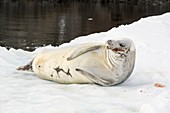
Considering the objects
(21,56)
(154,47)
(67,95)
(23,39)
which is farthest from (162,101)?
(23,39)

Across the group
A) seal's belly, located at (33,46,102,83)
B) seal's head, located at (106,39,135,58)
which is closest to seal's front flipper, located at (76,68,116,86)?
seal's belly, located at (33,46,102,83)

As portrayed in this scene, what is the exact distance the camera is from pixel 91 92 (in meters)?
4.56

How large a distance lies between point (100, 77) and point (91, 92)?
1.24ft

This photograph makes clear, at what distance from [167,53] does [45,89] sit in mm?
2601

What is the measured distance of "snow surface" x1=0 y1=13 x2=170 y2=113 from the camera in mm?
3893

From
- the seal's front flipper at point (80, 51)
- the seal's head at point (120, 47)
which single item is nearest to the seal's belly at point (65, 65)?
the seal's front flipper at point (80, 51)

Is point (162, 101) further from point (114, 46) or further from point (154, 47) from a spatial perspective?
point (154, 47)

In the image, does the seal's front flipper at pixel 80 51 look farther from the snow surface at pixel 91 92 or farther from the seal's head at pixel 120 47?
the snow surface at pixel 91 92

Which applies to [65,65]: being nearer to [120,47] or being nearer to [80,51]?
[80,51]

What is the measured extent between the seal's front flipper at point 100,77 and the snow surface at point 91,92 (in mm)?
74

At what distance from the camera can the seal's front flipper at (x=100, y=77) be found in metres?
4.87

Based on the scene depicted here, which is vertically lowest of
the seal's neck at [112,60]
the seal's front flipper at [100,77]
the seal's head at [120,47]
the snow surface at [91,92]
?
the snow surface at [91,92]

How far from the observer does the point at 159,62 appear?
6090 millimetres

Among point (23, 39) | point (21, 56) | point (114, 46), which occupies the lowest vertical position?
point (23, 39)
